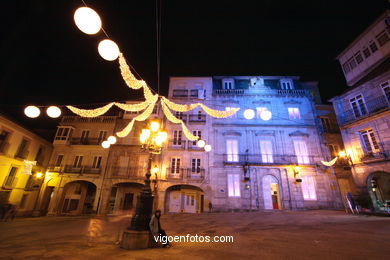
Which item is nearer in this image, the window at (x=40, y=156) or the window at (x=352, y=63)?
A: the window at (x=352, y=63)

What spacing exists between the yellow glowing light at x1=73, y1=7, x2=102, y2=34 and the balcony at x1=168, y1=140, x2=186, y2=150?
14470 millimetres

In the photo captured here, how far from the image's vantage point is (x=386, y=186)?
14328 mm

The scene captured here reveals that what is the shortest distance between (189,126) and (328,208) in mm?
14785

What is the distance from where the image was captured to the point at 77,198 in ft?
63.4

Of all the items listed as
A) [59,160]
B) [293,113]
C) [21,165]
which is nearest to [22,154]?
[21,165]

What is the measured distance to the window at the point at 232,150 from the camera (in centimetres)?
1658

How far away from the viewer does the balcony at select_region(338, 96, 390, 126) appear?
40.1 feet

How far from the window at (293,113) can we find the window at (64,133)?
2511 cm

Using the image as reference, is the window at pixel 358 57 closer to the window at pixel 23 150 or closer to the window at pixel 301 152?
the window at pixel 301 152

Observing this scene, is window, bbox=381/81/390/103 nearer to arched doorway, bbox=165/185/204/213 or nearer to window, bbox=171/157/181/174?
arched doorway, bbox=165/185/204/213

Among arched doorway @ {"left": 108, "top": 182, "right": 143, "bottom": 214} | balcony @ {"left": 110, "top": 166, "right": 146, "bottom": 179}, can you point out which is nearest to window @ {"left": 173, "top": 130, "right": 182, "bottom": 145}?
balcony @ {"left": 110, "top": 166, "right": 146, "bottom": 179}

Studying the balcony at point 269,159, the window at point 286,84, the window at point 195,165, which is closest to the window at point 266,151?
the balcony at point 269,159

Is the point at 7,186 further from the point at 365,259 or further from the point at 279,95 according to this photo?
the point at 279,95

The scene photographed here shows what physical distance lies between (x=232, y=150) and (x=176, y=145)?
5.90m
